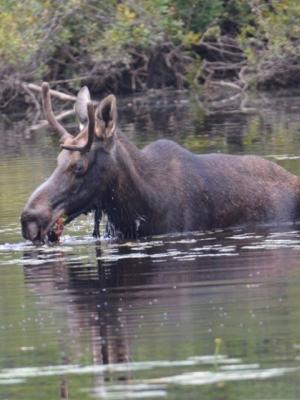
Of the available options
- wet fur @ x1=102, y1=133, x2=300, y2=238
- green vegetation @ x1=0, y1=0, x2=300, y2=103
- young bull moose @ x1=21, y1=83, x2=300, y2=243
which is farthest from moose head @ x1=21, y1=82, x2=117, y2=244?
green vegetation @ x1=0, y1=0, x2=300, y2=103

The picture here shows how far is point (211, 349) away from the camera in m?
8.34

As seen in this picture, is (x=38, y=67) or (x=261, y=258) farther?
(x=38, y=67)

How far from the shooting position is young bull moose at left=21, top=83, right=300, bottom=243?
13.1 metres

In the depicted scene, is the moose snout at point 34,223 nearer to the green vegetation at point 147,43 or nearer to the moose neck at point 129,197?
the moose neck at point 129,197

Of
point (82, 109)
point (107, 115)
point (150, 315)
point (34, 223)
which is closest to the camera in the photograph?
point (150, 315)

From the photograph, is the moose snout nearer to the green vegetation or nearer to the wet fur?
the wet fur

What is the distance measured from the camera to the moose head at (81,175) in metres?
12.9

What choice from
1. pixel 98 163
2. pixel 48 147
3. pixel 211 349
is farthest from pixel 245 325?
pixel 48 147

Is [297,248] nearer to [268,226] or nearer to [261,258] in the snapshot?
[261,258]

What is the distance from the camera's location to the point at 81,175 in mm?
13188

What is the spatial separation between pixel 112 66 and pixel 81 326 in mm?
22288

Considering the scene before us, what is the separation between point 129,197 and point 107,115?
758 mm

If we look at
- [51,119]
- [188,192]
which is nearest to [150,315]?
[188,192]

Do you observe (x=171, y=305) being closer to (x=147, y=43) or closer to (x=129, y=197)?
(x=129, y=197)
